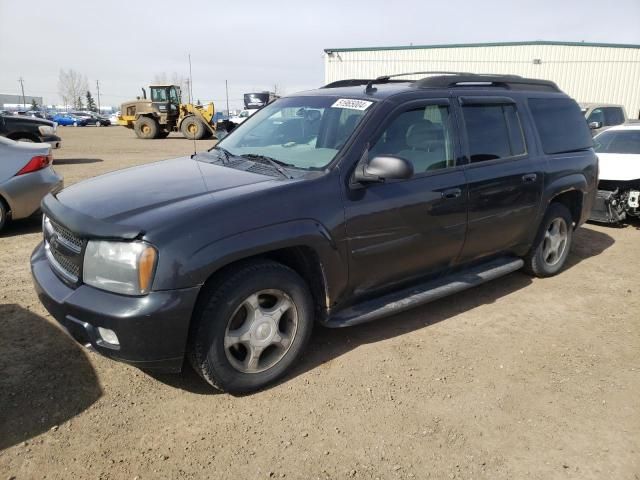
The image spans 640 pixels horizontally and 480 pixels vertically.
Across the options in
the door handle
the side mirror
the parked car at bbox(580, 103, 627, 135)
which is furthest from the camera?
the parked car at bbox(580, 103, 627, 135)

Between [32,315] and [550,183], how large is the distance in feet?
15.0

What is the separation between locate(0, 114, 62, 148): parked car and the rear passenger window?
1220 centimetres

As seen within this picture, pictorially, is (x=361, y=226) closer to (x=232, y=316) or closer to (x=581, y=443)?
(x=232, y=316)

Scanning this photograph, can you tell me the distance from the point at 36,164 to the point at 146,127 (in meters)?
21.8

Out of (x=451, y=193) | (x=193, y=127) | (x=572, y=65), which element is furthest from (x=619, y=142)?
(x=572, y=65)

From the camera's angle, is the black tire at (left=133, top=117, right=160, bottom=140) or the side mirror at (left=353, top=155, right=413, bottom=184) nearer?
the side mirror at (left=353, top=155, right=413, bottom=184)

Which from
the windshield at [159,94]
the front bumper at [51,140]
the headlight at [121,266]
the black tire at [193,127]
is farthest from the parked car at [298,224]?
the windshield at [159,94]

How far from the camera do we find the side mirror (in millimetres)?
3139

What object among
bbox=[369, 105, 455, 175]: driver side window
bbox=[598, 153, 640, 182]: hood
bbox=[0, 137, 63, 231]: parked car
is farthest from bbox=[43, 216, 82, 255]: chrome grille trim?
bbox=[598, 153, 640, 182]: hood

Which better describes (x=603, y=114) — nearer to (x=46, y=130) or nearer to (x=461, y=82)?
(x=461, y=82)

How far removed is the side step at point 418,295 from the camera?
3410 mm

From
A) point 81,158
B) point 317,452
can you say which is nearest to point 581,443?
point 317,452

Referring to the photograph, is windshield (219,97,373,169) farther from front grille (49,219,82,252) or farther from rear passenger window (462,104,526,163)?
front grille (49,219,82,252)

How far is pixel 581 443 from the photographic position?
2729 millimetres
